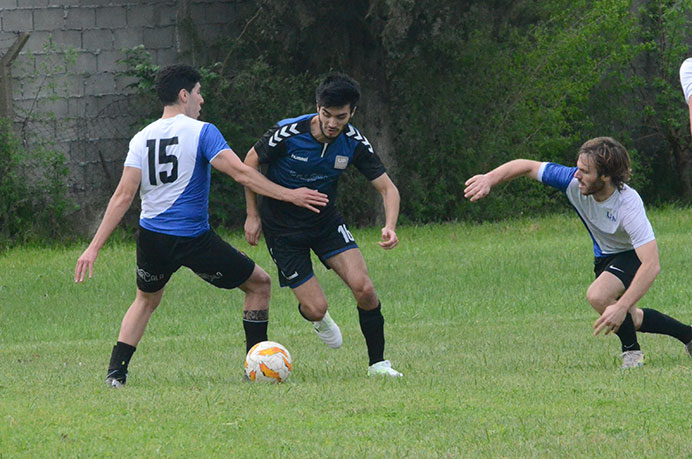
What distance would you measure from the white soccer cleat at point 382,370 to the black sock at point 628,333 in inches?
59.4

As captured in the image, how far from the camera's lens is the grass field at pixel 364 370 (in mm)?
5191

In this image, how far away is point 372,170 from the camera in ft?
25.6

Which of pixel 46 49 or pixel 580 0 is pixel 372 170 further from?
pixel 580 0

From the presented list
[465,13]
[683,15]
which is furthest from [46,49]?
[683,15]

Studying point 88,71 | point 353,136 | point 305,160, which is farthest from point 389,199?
point 88,71

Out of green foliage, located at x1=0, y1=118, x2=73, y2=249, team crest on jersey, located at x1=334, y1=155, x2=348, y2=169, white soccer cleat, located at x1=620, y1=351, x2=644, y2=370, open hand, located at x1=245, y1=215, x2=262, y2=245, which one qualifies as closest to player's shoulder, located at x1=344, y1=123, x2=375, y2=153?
team crest on jersey, located at x1=334, y1=155, x2=348, y2=169

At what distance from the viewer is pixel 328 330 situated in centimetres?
828

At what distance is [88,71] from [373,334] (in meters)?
13.3

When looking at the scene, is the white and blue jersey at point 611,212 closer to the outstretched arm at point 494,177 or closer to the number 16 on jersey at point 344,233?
the outstretched arm at point 494,177

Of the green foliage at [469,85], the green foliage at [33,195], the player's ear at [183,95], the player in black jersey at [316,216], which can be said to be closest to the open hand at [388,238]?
the player in black jersey at [316,216]

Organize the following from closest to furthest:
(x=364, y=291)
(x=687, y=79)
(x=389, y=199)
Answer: (x=687, y=79), (x=364, y=291), (x=389, y=199)

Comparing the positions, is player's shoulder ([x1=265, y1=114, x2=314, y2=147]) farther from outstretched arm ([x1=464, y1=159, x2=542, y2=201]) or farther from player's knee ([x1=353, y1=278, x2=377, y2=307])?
outstretched arm ([x1=464, y1=159, x2=542, y2=201])

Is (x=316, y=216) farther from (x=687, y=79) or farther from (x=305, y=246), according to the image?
(x=687, y=79)

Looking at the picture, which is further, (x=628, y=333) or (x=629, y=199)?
(x=628, y=333)
